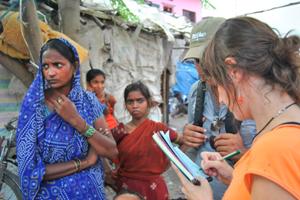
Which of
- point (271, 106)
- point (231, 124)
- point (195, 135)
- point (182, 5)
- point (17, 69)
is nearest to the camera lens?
point (271, 106)

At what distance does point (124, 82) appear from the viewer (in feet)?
21.1

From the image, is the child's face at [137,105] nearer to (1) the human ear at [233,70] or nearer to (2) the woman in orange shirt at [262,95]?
(2) the woman in orange shirt at [262,95]

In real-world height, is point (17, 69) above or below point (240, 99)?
below

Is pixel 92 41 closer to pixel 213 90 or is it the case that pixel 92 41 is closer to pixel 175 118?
pixel 213 90

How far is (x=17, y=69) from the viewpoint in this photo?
3680mm

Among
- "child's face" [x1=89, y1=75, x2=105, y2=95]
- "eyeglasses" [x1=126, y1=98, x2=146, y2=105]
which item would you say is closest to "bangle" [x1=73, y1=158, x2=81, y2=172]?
"eyeglasses" [x1=126, y1=98, x2=146, y2=105]

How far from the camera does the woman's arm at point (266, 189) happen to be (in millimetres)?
971

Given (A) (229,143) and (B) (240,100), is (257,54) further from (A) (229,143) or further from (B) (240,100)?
(A) (229,143)

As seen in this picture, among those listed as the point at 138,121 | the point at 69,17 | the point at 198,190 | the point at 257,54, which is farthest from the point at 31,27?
the point at 257,54

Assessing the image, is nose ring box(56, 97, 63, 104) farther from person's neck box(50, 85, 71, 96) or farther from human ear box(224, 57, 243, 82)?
human ear box(224, 57, 243, 82)

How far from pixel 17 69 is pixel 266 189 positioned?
316cm

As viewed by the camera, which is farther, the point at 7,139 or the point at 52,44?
the point at 7,139

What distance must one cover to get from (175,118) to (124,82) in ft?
23.1

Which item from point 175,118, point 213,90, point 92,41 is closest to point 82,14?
point 92,41
